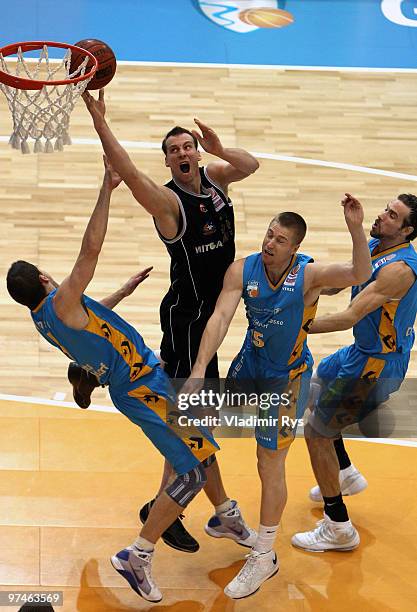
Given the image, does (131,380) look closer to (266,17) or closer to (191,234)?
(191,234)

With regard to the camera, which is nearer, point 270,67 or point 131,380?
point 131,380

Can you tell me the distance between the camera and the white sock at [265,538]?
6281 millimetres

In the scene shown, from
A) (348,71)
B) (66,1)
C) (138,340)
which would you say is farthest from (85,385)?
(66,1)

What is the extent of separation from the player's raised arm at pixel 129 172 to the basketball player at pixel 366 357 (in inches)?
44.4

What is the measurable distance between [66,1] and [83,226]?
5.10 metres

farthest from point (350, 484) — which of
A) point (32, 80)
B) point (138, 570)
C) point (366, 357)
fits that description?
point (32, 80)

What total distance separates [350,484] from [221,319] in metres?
1.70

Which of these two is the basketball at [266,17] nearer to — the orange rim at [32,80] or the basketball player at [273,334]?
the orange rim at [32,80]

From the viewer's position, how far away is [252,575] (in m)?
6.25

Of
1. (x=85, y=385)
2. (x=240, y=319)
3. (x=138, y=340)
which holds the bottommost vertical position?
(x=240, y=319)

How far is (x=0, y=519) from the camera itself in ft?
22.0

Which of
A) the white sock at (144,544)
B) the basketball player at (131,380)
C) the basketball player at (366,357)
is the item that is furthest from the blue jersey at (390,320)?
the white sock at (144,544)

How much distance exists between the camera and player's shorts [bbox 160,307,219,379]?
6480 mm

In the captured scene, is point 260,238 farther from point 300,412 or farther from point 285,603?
point 285,603
